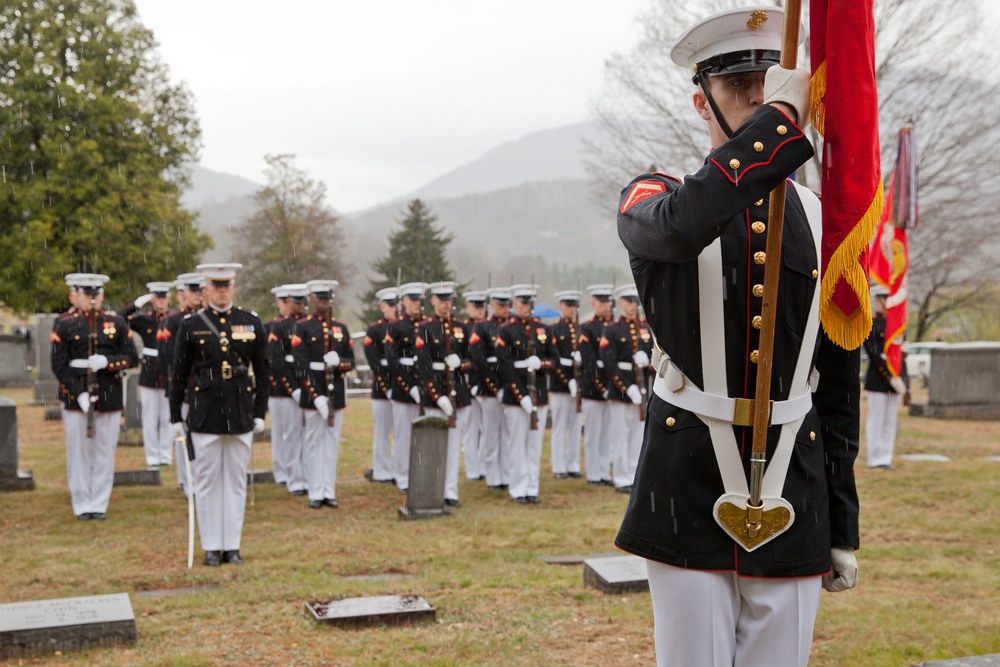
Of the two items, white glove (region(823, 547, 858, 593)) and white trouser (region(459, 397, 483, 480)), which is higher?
white glove (region(823, 547, 858, 593))

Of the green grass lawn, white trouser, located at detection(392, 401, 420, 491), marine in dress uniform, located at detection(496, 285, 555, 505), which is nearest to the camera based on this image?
the green grass lawn

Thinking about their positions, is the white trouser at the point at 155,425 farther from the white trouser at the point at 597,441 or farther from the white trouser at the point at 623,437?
the white trouser at the point at 623,437

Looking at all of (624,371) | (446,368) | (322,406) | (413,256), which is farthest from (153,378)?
(413,256)

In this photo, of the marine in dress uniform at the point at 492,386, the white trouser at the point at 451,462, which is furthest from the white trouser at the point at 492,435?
the white trouser at the point at 451,462

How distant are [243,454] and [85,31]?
92.4ft

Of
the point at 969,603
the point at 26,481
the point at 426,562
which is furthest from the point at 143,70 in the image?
the point at 969,603

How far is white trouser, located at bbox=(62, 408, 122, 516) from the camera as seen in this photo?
10.2 metres

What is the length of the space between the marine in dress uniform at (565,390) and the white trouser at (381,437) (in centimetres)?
223

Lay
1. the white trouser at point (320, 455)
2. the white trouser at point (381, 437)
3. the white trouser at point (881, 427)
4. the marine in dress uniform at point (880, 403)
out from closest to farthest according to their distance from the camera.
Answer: the white trouser at point (320, 455)
the white trouser at point (381, 437)
the marine in dress uniform at point (880, 403)
the white trouser at point (881, 427)

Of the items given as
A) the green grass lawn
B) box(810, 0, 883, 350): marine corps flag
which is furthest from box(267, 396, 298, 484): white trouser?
box(810, 0, 883, 350): marine corps flag

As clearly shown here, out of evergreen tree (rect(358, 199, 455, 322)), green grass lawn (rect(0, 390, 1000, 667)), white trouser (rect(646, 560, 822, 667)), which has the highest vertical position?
evergreen tree (rect(358, 199, 455, 322))

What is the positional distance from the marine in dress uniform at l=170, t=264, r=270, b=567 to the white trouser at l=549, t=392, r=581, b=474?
5.88m

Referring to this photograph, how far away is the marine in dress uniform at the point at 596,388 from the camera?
41.4 feet

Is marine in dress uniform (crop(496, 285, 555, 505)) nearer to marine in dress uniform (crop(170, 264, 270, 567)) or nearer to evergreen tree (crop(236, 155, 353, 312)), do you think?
marine in dress uniform (crop(170, 264, 270, 567))
